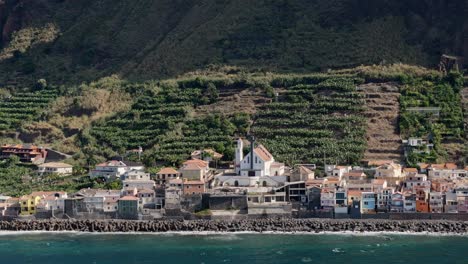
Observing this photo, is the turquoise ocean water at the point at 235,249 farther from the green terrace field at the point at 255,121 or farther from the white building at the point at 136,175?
the green terrace field at the point at 255,121

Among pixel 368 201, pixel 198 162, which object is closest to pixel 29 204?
pixel 198 162

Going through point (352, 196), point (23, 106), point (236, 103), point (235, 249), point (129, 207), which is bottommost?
point (235, 249)

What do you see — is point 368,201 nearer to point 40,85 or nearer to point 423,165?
point 423,165

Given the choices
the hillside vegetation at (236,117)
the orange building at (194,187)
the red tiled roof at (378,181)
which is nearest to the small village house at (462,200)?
the red tiled roof at (378,181)

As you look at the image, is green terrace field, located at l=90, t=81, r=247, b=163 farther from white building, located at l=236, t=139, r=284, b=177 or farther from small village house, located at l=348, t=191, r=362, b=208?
small village house, located at l=348, t=191, r=362, b=208

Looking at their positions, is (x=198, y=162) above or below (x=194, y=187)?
above

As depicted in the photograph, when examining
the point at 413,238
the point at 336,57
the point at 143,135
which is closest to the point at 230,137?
the point at 143,135
